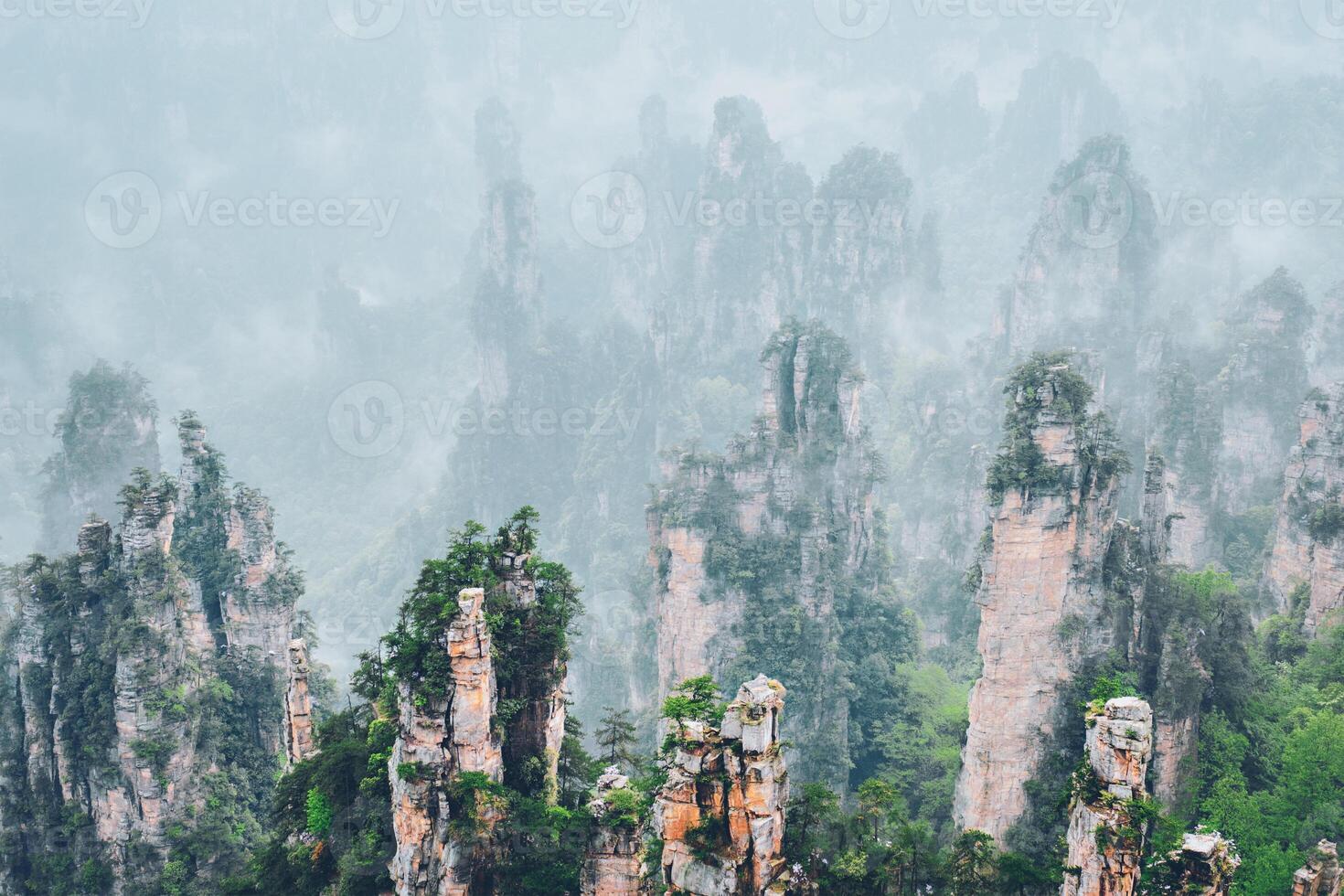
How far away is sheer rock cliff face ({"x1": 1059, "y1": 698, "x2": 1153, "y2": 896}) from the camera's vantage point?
20797 millimetres

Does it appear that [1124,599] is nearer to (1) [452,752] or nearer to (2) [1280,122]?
(1) [452,752]

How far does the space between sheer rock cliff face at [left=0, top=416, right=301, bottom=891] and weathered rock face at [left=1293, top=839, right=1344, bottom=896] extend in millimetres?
30022

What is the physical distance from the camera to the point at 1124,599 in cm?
3412

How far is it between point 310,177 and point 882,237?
87.1 meters

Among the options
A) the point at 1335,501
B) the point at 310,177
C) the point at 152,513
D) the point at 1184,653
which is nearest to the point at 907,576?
the point at 1335,501
